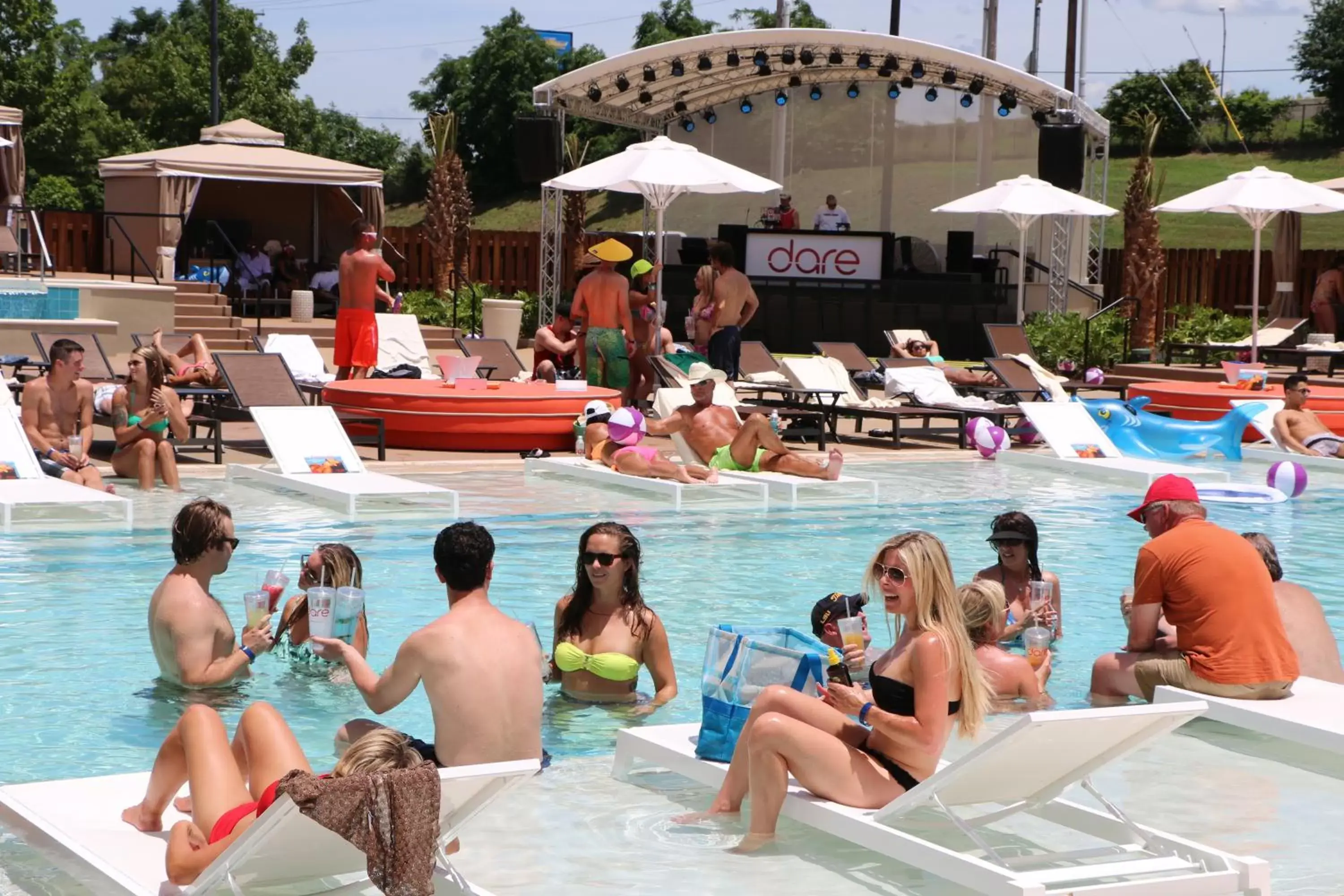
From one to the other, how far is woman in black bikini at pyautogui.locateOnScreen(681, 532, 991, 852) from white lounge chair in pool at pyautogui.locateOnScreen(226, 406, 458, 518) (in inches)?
248

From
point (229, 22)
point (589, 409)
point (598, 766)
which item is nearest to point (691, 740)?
point (598, 766)

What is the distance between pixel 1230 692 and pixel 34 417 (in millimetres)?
7700

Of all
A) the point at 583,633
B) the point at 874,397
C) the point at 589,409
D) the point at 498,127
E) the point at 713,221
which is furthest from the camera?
the point at 498,127

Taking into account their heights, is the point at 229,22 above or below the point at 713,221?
above

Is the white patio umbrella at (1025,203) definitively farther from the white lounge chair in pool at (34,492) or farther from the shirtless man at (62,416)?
the white lounge chair in pool at (34,492)

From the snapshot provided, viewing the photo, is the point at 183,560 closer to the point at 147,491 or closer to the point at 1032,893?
the point at 1032,893

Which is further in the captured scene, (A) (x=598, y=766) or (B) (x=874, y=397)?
(B) (x=874, y=397)

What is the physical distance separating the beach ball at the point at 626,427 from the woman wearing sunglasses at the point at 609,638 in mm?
6001

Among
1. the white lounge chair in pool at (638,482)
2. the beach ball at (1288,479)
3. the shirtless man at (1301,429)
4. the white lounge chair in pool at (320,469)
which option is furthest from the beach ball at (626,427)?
the shirtless man at (1301,429)

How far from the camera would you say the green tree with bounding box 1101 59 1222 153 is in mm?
56156

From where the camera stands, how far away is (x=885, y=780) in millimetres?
4703

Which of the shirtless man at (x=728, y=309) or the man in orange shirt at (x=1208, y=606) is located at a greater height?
the shirtless man at (x=728, y=309)

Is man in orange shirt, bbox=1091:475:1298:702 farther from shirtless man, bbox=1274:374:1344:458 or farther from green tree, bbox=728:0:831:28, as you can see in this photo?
green tree, bbox=728:0:831:28

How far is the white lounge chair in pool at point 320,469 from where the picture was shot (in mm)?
10906
